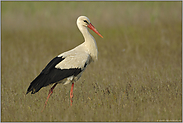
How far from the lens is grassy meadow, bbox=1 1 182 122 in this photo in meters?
3.89

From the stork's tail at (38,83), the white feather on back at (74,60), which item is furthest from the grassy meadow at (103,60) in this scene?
the white feather on back at (74,60)

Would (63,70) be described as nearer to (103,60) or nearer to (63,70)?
(63,70)

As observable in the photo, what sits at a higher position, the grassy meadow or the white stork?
the white stork

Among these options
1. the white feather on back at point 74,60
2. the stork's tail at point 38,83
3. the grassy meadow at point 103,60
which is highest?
the white feather on back at point 74,60

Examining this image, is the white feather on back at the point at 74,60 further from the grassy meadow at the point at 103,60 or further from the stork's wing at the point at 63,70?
the grassy meadow at the point at 103,60

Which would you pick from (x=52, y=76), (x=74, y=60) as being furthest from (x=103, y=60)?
(x=52, y=76)

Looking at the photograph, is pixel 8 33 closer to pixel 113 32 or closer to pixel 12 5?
pixel 12 5

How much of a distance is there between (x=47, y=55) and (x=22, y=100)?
392cm

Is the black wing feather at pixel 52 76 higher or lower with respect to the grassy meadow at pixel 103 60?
higher

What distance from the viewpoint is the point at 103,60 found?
7.33 metres

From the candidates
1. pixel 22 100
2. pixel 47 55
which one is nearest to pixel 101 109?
pixel 22 100

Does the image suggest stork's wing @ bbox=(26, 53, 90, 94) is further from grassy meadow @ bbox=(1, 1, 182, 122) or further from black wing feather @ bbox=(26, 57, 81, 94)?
grassy meadow @ bbox=(1, 1, 182, 122)

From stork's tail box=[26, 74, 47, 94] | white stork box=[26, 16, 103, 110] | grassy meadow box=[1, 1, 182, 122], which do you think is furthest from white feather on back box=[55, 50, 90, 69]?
grassy meadow box=[1, 1, 182, 122]

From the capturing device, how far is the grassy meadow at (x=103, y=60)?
3.89 metres
